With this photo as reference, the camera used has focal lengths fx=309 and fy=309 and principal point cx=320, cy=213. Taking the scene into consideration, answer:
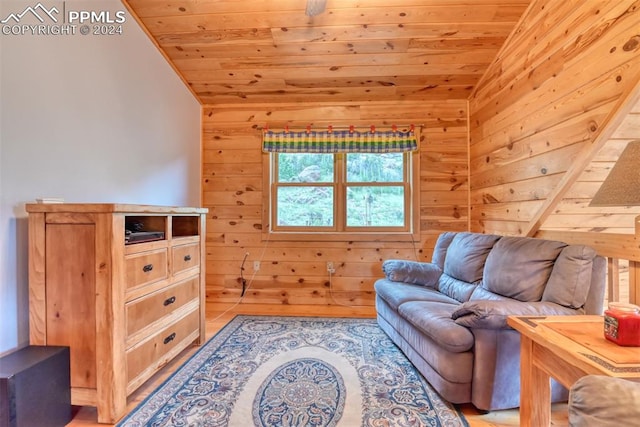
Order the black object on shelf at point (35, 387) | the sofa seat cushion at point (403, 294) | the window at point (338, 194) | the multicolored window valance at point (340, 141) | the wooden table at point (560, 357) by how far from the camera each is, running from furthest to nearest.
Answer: the window at point (338, 194), the multicolored window valance at point (340, 141), the sofa seat cushion at point (403, 294), the black object on shelf at point (35, 387), the wooden table at point (560, 357)

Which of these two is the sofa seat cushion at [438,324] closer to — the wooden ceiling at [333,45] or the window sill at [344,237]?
the window sill at [344,237]

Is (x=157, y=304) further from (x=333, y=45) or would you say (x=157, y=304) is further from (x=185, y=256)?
(x=333, y=45)

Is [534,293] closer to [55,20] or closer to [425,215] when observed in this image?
[425,215]

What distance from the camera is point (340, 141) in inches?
137

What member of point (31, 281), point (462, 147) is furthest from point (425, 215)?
point (31, 281)

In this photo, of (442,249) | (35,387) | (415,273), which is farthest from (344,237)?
(35,387)

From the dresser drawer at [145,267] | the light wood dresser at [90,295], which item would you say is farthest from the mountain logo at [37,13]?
the dresser drawer at [145,267]

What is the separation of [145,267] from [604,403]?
200 cm

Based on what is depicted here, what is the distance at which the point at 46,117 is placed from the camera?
1.83 metres

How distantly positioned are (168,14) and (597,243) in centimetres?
352

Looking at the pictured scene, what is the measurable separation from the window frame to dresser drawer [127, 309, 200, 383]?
1.40m

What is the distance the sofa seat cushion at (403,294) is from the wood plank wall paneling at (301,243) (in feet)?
2.46

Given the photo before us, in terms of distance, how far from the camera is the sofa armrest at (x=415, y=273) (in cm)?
286

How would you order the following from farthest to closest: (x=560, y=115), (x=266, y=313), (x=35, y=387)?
(x=266, y=313) < (x=560, y=115) < (x=35, y=387)
